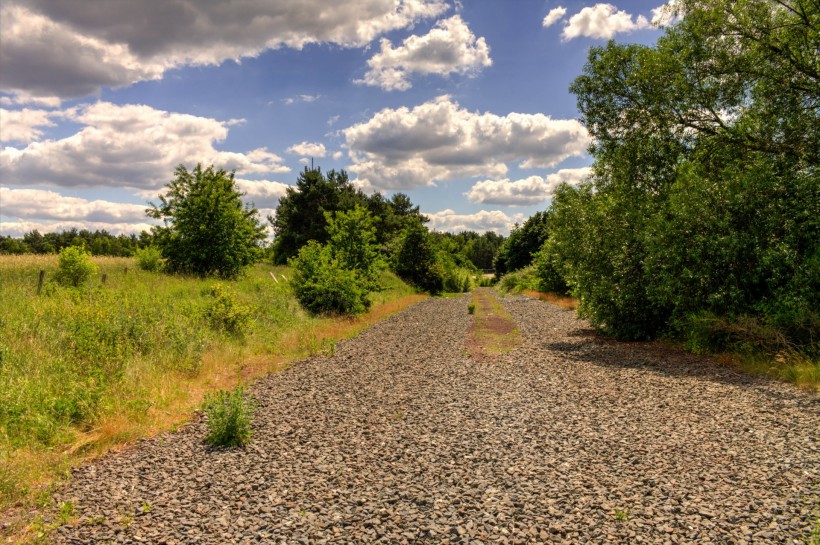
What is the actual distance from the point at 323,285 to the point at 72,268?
973cm

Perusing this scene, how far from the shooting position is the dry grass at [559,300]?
2963cm

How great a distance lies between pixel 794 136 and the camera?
13312 mm

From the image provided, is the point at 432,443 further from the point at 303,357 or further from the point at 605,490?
the point at 303,357

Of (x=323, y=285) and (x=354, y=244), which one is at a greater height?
(x=354, y=244)

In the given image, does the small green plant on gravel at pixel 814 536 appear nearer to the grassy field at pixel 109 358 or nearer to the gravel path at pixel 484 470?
the gravel path at pixel 484 470

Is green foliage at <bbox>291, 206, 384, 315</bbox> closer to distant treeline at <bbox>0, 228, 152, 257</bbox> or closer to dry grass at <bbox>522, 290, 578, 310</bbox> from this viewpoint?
dry grass at <bbox>522, 290, 578, 310</bbox>

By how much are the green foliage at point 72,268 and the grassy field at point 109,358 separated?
0.82 m

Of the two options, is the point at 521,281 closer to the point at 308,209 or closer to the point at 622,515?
the point at 308,209

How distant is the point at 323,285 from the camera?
22.4 meters

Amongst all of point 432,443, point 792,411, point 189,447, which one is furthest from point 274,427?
point 792,411

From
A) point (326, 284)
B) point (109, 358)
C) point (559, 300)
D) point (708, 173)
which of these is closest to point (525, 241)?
point (559, 300)

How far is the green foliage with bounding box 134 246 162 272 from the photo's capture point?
25.7 meters

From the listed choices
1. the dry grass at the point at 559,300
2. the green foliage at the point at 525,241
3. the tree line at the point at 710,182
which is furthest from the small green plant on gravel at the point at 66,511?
the green foliage at the point at 525,241

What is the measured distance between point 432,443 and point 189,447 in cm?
351
